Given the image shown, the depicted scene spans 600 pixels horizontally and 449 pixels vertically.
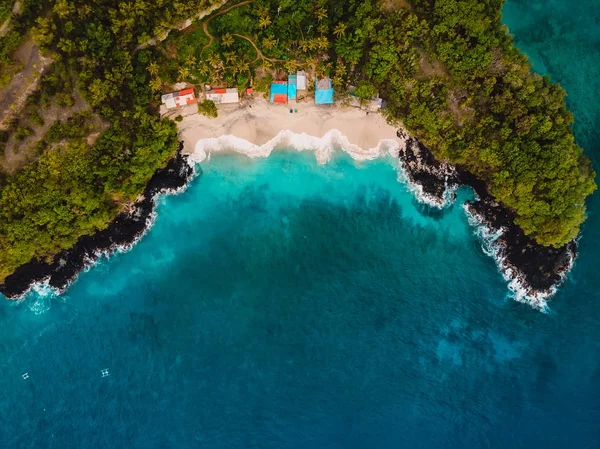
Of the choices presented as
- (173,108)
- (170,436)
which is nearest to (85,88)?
Result: (173,108)

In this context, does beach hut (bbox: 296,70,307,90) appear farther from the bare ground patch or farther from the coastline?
the bare ground patch

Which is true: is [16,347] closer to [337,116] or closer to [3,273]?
[3,273]

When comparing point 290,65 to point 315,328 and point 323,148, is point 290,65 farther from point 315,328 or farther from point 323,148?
point 315,328

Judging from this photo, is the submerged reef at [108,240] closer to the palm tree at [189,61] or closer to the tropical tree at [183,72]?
the tropical tree at [183,72]

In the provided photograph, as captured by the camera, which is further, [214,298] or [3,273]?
[214,298]


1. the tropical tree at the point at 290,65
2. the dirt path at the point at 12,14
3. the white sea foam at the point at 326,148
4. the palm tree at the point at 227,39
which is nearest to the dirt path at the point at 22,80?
the dirt path at the point at 12,14

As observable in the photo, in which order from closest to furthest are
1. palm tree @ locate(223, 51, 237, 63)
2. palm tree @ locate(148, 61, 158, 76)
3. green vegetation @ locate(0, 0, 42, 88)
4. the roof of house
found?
1. green vegetation @ locate(0, 0, 42, 88)
2. palm tree @ locate(148, 61, 158, 76)
3. palm tree @ locate(223, 51, 237, 63)
4. the roof of house

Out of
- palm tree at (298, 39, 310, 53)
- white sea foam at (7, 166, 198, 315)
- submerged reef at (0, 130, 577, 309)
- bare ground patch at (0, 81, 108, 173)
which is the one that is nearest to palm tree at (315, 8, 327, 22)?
palm tree at (298, 39, 310, 53)

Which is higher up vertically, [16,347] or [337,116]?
[337,116]
